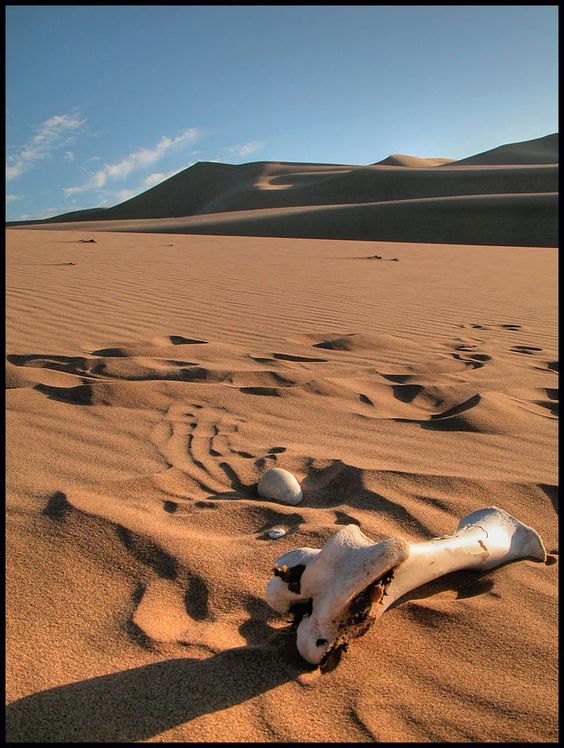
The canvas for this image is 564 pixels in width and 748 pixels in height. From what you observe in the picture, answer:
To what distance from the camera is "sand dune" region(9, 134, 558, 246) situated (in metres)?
21.8

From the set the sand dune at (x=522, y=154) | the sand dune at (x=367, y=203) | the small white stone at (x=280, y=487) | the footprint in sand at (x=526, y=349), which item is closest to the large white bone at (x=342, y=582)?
the small white stone at (x=280, y=487)

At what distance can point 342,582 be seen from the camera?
119cm

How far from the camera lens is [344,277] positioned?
8.45 metres


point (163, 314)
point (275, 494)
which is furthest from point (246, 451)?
point (163, 314)

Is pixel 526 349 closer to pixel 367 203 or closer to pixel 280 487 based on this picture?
pixel 280 487

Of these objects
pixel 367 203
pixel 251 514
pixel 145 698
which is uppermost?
pixel 367 203

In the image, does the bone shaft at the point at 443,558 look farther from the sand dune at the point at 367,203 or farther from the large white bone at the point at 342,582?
the sand dune at the point at 367,203

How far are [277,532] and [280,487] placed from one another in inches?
10.3

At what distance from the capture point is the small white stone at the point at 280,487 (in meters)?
2.06

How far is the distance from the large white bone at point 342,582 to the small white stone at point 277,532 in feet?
1.53

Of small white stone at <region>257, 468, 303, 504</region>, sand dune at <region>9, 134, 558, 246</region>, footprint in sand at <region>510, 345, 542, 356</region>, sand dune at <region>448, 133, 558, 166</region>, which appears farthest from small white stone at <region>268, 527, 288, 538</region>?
sand dune at <region>448, 133, 558, 166</region>

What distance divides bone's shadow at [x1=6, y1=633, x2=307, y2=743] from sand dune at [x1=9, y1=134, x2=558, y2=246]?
2045 centimetres

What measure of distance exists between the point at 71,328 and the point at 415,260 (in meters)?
8.38

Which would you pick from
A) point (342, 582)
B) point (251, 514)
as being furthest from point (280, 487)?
point (342, 582)
